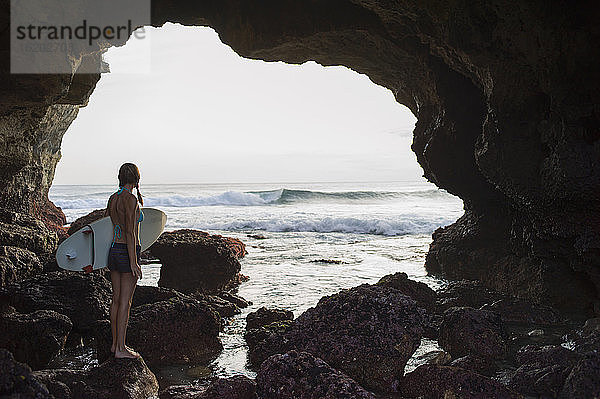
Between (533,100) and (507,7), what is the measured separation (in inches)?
50.6

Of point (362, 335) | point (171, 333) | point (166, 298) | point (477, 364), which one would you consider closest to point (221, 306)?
point (166, 298)

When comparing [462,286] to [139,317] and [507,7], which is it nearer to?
[507,7]

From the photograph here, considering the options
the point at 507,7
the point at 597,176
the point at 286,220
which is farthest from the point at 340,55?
the point at 286,220

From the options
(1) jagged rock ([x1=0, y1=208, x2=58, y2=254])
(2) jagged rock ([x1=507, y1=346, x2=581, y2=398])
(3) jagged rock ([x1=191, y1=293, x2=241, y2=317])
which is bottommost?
(3) jagged rock ([x1=191, y1=293, x2=241, y2=317])

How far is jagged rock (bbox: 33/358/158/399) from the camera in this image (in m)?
3.47

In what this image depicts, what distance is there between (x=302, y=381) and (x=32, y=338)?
281cm

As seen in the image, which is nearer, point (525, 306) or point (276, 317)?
point (276, 317)

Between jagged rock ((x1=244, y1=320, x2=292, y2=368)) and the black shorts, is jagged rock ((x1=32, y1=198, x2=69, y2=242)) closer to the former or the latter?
jagged rock ((x1=244, y1=320, x2=292, y2=368))

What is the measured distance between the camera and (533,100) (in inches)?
252

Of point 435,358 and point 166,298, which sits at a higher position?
point 166,298

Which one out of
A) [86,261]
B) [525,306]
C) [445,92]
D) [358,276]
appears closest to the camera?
[86,261]

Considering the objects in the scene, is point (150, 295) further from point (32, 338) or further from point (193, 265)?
point (193, 265)

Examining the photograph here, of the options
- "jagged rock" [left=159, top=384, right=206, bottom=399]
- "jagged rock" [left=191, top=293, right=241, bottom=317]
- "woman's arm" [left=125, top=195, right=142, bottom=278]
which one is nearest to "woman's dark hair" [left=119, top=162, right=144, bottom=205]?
"woman's arm" [left=125, top=195, right=142, bottom=278]

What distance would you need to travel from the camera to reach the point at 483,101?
27.5ft
